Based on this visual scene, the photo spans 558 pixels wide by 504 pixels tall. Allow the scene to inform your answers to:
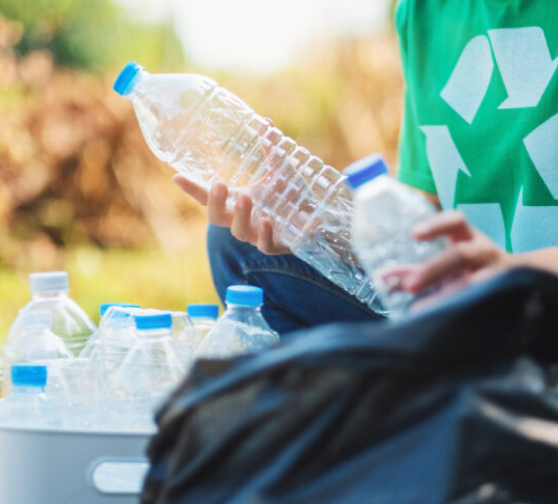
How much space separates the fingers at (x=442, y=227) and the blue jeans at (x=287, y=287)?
30.2 inches

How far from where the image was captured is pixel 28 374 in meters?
1.17

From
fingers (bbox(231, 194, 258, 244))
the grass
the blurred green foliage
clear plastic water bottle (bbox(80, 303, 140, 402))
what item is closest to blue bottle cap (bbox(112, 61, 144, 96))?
fingers (bbox(231, 194, 258, 244))

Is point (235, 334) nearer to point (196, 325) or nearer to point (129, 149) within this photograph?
point (196, 325)

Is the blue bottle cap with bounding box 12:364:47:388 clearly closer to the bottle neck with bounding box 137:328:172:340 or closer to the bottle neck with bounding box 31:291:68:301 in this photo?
the bottle neck with bounding box 137:328:172:340

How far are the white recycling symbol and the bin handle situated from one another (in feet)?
3.12

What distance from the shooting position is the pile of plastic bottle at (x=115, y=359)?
120 centimetres

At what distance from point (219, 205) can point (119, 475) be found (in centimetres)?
63

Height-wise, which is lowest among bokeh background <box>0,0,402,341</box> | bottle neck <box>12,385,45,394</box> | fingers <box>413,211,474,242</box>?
bokeh background <box>0,0,402,341</box>

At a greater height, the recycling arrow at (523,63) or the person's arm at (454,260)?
the recycling arrow at (523,63)

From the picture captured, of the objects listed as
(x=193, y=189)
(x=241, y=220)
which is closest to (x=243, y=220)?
(x=241, y=220)

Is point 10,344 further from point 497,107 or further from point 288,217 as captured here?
point 497,107

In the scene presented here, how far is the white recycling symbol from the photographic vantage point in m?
1.60

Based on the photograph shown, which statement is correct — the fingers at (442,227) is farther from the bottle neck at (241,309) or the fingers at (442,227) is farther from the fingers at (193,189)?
the fingers at (193,189)

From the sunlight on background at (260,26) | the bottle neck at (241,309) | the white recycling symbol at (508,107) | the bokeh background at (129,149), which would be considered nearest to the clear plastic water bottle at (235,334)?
the bottle neck at (241,309)
